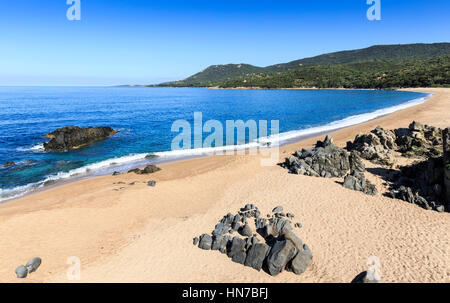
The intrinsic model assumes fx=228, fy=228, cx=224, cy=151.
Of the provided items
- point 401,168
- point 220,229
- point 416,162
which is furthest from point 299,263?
point 416,162

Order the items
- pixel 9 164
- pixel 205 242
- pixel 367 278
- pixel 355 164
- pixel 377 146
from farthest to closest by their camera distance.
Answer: pixel 9 164, pixel 377 146, pixel 355 164, pixel 205 242, pixel 367 278

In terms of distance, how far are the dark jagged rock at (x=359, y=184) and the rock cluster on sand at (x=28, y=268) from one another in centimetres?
1751

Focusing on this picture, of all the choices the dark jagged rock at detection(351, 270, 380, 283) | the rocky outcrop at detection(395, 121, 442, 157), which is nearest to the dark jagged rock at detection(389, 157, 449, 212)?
the rocky outcrop at detection(395, 121, 442, 157)

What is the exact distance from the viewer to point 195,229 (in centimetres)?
1208

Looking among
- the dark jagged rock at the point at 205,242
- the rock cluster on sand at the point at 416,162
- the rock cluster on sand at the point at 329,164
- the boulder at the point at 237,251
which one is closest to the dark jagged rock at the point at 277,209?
the boulder at the point at 237,251

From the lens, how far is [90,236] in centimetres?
1183

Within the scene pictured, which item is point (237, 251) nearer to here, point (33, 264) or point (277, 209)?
point (277, 209)

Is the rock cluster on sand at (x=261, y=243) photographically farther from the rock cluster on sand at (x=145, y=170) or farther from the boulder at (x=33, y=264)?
the rock cluster on sand at (x=145, y=170)

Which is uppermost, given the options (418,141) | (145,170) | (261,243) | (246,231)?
(418,141)

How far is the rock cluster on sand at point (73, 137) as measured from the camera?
29.1 meters

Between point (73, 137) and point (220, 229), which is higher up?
point (73, 137)

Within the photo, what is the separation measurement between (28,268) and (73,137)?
86.1ft

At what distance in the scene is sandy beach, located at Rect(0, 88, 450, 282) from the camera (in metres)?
9.20
